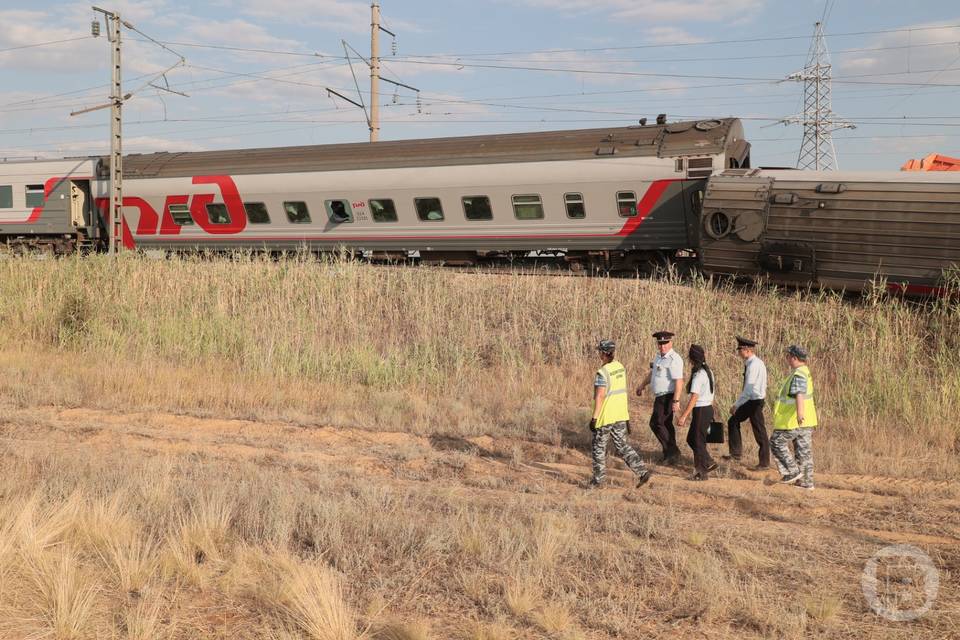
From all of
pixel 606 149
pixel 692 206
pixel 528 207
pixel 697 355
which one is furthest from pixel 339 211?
pixel 697 355

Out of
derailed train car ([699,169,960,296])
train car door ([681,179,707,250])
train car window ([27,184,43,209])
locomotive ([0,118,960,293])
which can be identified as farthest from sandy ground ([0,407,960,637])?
train car window ([27,184,43,209])

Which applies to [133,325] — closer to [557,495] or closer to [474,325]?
[474,325]

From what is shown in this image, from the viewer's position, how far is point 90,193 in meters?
26.8

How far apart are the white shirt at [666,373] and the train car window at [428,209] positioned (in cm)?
1209

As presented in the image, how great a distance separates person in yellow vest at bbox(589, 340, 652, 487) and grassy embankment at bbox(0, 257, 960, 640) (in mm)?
625

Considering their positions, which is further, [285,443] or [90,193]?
[90,193]

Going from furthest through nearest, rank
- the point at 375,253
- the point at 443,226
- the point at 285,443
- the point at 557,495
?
the point at 375,253 → the point at 443,226 → the point at 285,443 → the point at 557,495

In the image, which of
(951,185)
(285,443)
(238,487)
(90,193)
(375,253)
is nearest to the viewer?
(238,487)

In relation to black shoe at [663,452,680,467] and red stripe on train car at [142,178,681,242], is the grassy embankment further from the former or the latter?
red stripe on train car at [142,178,681,242]

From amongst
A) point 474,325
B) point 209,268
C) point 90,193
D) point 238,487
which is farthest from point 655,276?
point 90,193

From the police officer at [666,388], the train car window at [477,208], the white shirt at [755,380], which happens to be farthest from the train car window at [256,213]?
the white shirt at [755,380]

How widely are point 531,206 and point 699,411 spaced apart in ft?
36.8

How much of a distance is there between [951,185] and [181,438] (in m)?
13.9

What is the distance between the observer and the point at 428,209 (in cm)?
2125
